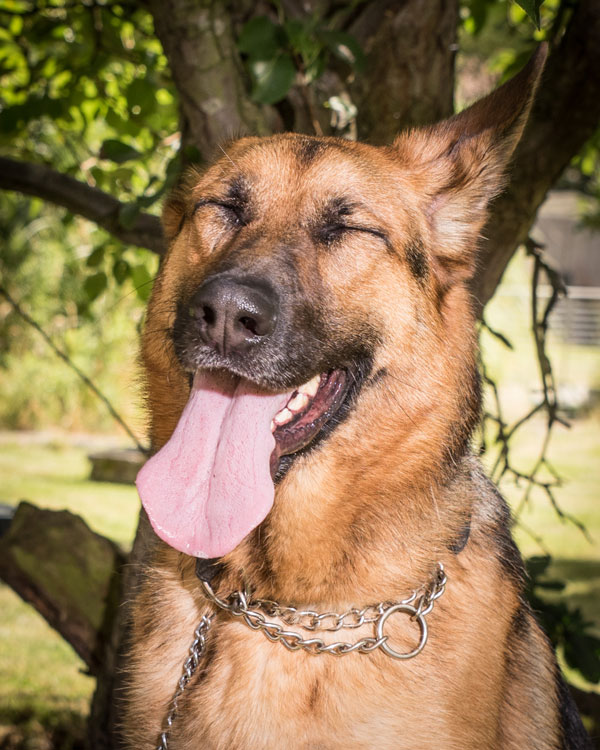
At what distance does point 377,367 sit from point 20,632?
5261 mm

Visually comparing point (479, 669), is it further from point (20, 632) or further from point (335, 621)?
point (20, 632)

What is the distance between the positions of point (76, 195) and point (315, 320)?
6.38 ft

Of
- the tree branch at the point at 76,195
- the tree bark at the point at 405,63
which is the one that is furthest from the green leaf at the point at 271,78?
the tree branch at the point at 76,195

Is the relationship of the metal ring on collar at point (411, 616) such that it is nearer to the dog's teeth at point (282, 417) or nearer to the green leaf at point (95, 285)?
the dog's teeth at point (282, 417)

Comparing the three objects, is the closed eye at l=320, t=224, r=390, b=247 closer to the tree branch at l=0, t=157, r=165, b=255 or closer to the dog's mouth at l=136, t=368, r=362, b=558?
the dog's mouth at l=136, t=368, r=362, b=558

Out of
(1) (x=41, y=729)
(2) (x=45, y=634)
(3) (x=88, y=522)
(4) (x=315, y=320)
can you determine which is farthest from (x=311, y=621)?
(3) (x=88, y=522)

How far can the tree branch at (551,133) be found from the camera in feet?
11.6

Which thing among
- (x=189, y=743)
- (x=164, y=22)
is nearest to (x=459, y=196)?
(x=164, y=22)

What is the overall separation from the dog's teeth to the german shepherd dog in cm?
1

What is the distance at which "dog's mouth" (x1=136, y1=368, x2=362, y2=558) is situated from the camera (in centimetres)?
226

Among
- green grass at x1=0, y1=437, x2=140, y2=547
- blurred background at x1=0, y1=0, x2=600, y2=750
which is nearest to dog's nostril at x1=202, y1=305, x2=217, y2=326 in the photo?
blurred background at x1=0, y1=0, x2=600, y2=750

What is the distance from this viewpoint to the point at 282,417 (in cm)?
243

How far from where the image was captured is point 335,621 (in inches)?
93.0

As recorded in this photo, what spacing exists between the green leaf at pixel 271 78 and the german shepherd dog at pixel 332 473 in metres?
0.20
